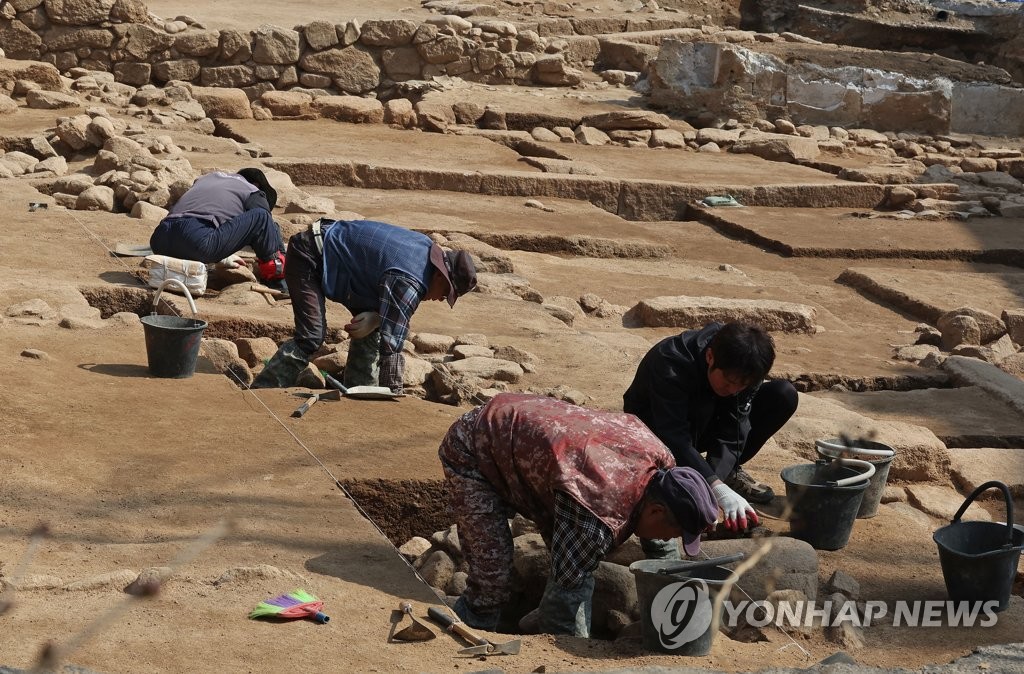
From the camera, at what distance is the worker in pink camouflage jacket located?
3414 mm

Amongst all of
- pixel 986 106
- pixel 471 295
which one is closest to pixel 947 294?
pixel 471 295

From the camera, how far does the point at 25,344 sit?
534cm

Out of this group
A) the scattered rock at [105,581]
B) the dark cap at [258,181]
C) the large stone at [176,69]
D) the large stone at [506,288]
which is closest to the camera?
the scattered rock at [105,581]

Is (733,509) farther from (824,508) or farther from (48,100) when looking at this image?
(48,100)

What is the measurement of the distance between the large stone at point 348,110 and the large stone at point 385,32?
1361 mm

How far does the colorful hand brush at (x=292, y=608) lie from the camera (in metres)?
3.18

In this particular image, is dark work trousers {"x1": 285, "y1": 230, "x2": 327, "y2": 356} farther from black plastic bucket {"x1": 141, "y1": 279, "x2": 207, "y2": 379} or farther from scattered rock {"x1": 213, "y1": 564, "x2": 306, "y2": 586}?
scattered rock {"x1": 213, "y1": 564, "x2": 306, "y2": 586}

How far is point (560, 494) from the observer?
3.45 m

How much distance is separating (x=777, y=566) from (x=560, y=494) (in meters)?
0.89

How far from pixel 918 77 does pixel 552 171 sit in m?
7.07

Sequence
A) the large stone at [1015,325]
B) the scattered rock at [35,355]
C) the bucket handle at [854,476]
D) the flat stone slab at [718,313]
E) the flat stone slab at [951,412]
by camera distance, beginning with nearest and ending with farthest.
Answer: the bucket handle at [854,476]
the scattered rock at [35,355]
the flat stone slab at [951,412]
the flat stone slab at [718,313]
the large stone at [1015,325]

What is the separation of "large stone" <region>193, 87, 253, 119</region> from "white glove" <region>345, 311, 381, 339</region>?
8390 millimetres

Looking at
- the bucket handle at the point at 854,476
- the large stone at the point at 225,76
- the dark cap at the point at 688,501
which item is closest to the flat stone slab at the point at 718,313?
the bucket handle at the point at 854,476

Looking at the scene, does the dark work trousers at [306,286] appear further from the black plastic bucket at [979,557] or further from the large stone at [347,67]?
the large stone at [347,67]
